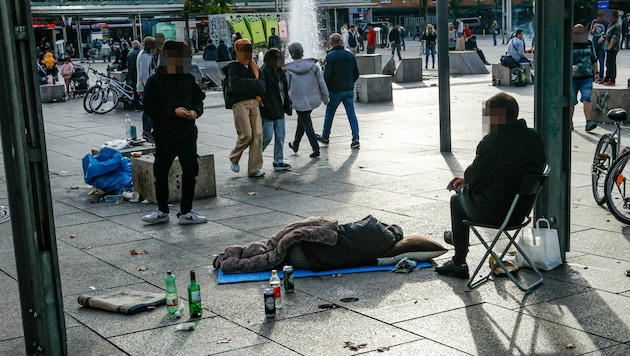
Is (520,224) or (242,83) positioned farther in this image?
(242,83)

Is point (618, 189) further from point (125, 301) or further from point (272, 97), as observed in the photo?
→ point (272, 97)

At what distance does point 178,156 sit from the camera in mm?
9023

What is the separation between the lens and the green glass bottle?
5.96 metres

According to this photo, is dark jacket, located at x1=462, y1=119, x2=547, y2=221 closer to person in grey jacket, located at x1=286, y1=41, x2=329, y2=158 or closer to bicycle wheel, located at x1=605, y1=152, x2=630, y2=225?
bicycle wheel, located at x1=605, y1=152, x2=630, y2=225

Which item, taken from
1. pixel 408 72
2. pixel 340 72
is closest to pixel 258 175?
pixel 340 72

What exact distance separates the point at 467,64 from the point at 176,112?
845 inches

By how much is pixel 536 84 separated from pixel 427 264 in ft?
5.64

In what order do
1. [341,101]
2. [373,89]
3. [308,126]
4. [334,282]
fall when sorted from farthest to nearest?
[373,89] → [341,101] → [308,126] → [334,282]

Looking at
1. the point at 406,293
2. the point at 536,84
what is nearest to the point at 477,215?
the point at 406,293

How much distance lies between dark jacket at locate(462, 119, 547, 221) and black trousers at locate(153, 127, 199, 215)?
354cm

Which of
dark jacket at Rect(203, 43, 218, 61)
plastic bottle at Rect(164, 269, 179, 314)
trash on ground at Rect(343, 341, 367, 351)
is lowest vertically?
trash on ground at Rect(343, 341, 367, 351)

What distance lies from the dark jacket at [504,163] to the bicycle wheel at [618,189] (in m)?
2.44

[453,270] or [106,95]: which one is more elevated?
[106,95]

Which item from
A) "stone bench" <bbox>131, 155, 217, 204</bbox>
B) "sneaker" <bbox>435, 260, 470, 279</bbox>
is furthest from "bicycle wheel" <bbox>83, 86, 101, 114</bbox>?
"sneaker" <bbox>435, 260, 470, 279</bbox>
